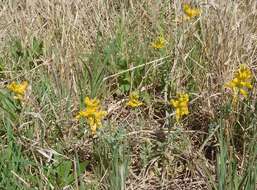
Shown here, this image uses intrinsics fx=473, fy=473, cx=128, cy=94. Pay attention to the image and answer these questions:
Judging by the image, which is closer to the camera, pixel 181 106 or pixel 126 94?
pixel 181 106

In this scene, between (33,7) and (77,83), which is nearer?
(77,83)

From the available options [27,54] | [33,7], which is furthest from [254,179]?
[33,7]

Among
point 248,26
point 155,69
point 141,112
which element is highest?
point 248,26

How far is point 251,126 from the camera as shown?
4.95 feet

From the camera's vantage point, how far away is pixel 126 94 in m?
1.97

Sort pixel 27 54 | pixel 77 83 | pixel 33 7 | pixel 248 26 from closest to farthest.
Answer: pixel 77 83 < pixel 248 26 < pixel 27 54 < pixel 33 7

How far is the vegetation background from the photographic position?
4.71 ft

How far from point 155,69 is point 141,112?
0.69ft

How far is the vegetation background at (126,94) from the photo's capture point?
144 centimetres

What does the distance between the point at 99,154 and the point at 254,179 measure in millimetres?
457

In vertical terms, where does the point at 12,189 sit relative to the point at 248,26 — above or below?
below

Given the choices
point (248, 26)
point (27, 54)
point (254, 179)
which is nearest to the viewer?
point (254, 179)

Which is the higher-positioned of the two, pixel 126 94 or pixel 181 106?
pixel 181 106

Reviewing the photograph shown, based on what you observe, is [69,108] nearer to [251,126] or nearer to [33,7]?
[251,126]
